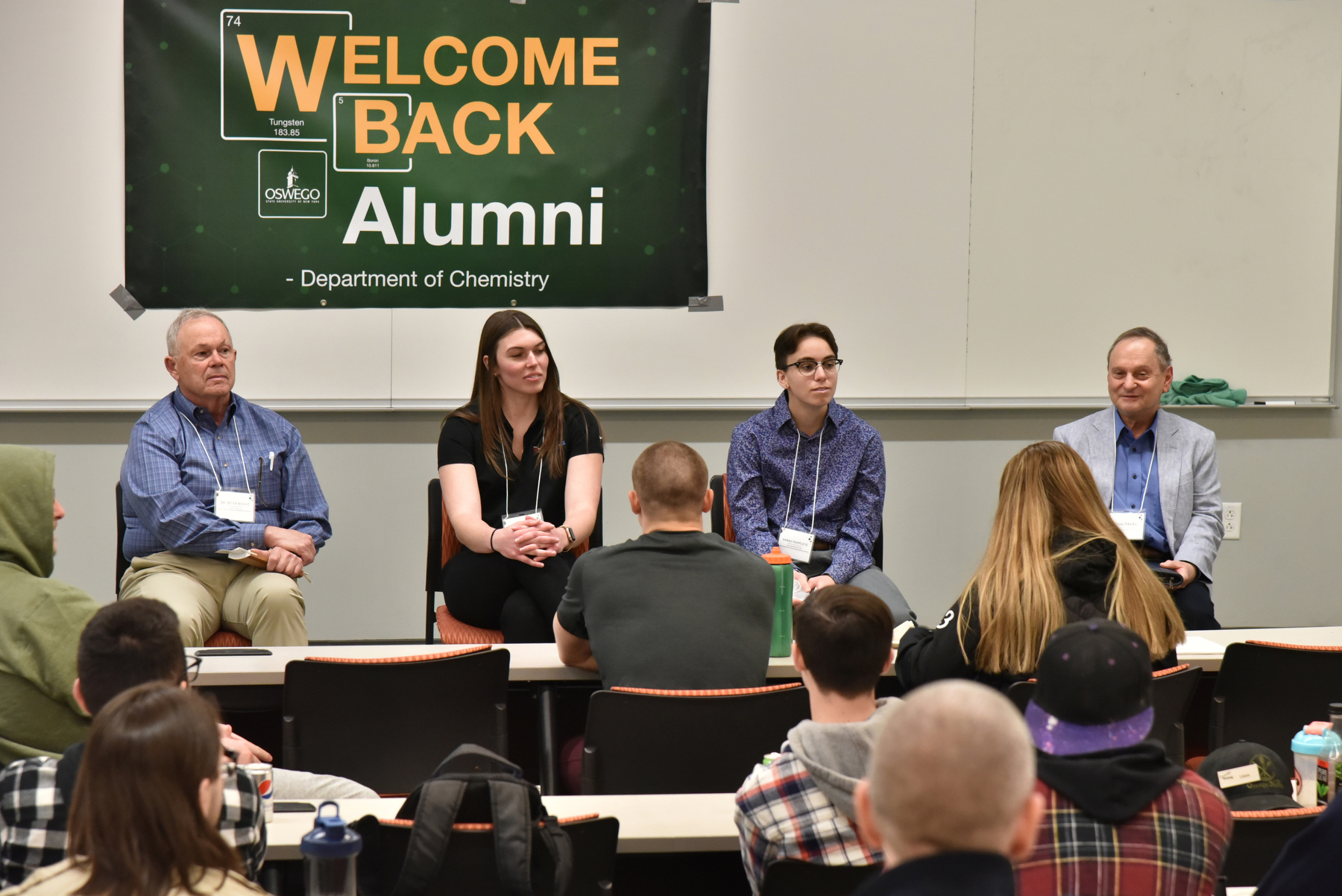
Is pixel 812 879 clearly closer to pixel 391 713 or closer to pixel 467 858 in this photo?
pixel 467 858

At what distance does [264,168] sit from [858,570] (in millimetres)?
2717

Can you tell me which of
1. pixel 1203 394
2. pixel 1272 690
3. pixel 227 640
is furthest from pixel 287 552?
pixel 1203 394

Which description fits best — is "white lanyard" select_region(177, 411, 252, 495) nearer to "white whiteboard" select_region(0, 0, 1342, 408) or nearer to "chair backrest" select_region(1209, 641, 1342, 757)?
"white whiteboard" select_region(0, 0, 1342, 408)

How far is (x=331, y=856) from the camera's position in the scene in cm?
150

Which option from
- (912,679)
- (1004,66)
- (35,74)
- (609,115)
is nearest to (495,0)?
(609,115)

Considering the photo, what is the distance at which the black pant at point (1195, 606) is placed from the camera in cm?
384

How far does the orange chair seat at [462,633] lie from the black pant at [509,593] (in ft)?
0.10

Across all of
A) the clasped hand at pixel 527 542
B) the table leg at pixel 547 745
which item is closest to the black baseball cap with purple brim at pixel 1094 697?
the table leg at pixel 547 745

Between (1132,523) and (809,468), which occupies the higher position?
(809,468)

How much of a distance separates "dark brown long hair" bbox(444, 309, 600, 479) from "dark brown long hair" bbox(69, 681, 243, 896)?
2530 millimetres

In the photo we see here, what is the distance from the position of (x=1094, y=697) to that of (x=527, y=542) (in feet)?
7.70

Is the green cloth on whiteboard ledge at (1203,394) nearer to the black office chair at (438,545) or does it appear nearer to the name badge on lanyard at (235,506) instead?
the black office chair at (438,545)

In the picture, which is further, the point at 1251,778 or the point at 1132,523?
the point at 1132,523

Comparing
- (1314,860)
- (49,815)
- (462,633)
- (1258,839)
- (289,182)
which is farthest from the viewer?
(289,182)
